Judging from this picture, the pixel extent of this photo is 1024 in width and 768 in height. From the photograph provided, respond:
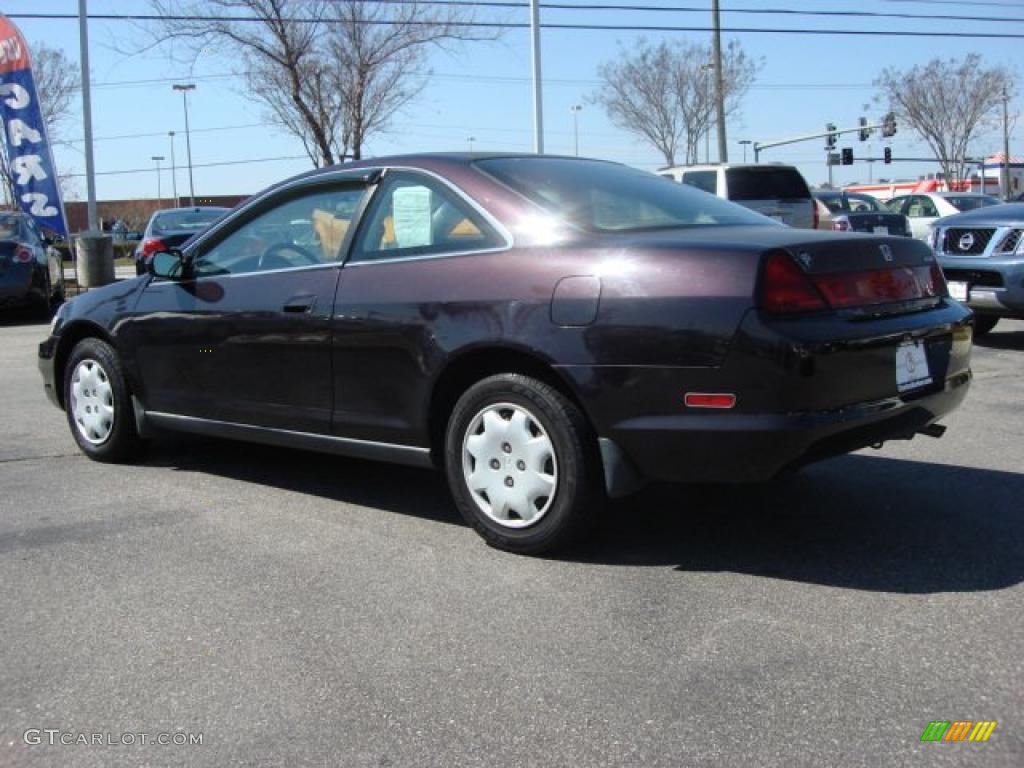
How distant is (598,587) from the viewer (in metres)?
3.56

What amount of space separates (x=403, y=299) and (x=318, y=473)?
5.41ft

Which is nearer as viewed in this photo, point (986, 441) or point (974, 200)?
point (986, 441)

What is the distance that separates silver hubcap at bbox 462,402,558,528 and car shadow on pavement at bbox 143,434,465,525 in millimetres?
580

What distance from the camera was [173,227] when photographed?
15375mm

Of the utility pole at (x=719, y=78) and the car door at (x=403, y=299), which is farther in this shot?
the utility pole at (x=719, y=78)

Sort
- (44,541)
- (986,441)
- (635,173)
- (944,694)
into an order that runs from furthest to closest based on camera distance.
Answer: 1. (986,441)
2. (635,173)
3. (44,541)
4. (944,694)

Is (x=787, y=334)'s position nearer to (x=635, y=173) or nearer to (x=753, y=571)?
(x=753, y=571)

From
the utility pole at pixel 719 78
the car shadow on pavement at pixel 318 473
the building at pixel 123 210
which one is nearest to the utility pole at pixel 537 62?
the utility pole at pixel 719 78

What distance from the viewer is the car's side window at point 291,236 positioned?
4496mm

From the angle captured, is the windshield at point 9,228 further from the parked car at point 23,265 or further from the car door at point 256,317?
the car door at point 256,317

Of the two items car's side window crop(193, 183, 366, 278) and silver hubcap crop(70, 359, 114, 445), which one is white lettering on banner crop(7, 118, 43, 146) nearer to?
silver hubcap crop(70, 359, 114, 445)

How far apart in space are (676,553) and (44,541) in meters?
2.60

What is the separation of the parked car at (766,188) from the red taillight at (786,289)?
10253mm

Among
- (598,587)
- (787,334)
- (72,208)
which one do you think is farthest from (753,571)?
(72,208)
